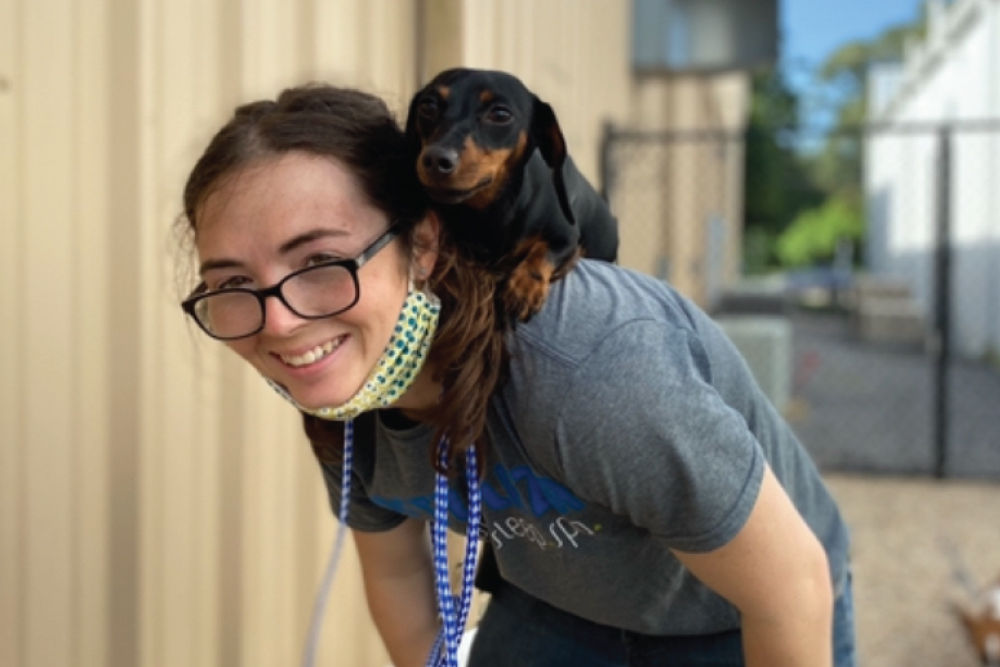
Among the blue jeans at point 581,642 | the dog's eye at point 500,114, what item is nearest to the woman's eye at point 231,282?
the dog's eye at point 500,114

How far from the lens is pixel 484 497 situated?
1586 millimetres

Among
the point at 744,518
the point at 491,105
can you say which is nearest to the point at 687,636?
the point at 744,518

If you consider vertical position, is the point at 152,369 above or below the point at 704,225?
below

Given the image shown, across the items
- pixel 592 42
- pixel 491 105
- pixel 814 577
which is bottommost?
pixel 814 577

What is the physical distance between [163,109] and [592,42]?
16.6ft

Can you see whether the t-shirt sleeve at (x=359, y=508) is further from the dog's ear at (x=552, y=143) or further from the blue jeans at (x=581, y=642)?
the dog's ear at (x=552, y=143)

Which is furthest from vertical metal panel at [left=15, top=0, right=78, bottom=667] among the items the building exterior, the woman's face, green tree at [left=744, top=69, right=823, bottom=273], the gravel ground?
green tree at [left=744, top=69, right=823, bottom=273]

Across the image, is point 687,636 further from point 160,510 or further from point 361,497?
point 160,510

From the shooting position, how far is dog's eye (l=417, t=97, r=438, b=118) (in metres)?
1.56

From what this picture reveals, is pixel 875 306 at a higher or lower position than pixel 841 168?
lower

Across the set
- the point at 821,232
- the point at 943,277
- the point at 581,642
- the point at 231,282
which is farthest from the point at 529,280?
the point at 821,232

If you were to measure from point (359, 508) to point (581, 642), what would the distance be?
1.36 feet

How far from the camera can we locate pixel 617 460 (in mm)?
1298

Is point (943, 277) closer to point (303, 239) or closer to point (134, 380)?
point (134, 380)
